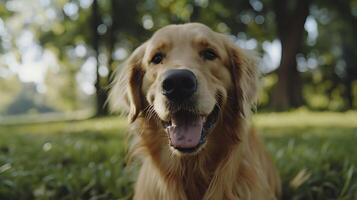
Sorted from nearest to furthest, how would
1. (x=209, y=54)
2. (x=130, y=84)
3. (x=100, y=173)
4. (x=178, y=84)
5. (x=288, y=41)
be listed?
(x=178, y=84)
(x=209, y=54)
(x=130, y=84)
(x=100, y=173)
(x=288, y=41)

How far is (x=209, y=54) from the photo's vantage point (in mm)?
3436

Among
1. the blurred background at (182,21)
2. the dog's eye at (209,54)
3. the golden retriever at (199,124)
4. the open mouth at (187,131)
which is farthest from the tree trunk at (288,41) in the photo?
the open mouth at (187,131)

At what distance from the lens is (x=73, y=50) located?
87.1 feet

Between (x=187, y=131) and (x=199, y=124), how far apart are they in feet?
0.31

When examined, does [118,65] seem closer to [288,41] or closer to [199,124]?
[199,124]

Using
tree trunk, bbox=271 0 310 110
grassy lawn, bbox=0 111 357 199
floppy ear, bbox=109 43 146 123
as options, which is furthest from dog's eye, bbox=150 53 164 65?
tree trunk, bbox=271 0 310 110

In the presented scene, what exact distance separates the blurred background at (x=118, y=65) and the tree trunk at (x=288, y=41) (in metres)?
0.04

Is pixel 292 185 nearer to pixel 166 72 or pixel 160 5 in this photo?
pixel 166 72

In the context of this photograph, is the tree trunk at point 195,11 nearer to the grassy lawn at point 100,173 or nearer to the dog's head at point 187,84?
the grassy lawn at point 100,173

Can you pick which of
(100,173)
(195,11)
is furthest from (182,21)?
(100,173)

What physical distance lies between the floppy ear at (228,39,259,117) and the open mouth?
0.41 m

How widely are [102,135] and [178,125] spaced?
537cm

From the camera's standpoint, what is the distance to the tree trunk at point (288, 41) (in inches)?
753

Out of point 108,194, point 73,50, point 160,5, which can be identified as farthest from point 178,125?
point 73,50
